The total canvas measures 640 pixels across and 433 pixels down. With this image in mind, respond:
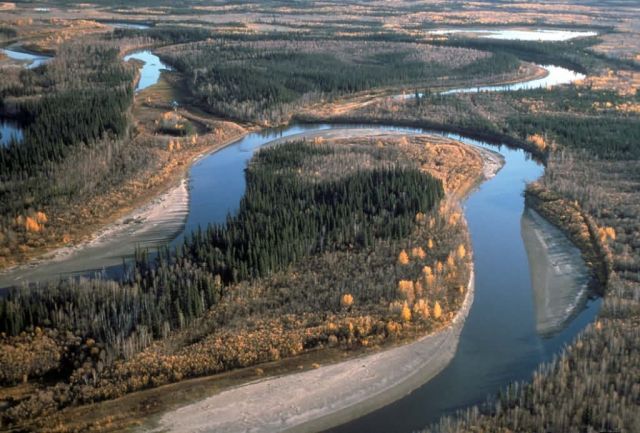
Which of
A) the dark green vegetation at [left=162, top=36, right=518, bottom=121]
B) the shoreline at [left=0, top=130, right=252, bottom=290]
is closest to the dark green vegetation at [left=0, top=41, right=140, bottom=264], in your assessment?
the shoreline at [left=0, top=130, right=252, bottom=290]

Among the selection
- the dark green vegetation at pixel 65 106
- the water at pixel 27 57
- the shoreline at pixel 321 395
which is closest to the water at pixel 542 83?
the dark green vegetation at pixel 65 106

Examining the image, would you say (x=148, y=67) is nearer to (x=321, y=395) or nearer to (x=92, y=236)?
(x=92, y=236)

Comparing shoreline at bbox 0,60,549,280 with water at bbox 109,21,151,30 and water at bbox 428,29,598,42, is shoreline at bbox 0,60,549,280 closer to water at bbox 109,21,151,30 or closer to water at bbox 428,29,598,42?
water at bbox 428,29,598,42

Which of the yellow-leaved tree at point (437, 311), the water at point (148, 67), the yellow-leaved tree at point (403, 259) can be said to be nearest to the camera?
the yellow-leaved tree at point (437, 311)

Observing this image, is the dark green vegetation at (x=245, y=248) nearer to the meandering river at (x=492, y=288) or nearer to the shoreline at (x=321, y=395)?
the meandering river at (x=492, y=288)

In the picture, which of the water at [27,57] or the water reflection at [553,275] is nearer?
the water reflection at [553,275]
